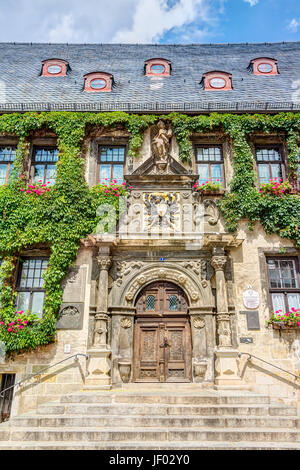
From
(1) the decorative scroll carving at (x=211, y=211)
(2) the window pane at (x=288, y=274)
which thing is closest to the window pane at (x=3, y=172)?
(1) the decorative scroll carving at (x=211, y=211)

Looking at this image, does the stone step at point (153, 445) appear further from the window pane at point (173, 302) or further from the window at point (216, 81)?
the window at point (216, 81)

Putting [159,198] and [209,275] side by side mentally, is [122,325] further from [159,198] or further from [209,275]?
[159,198]

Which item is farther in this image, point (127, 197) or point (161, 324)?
point (127, 197)

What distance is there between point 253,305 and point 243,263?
105 centimetres

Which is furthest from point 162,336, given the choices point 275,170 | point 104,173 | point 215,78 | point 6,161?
point 215,78

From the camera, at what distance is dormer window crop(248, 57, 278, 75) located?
1264cm

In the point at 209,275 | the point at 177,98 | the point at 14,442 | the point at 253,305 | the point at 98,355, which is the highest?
the point at 177,98

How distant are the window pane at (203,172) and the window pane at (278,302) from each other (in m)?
3.58

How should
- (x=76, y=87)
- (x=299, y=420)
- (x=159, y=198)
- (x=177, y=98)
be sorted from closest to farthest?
(x=299, y=420) < (x=159, y=198) < (x=177, y=98) < (x=76, y=87)

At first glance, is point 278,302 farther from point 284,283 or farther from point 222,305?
point 222,305

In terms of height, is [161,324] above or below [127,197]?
below

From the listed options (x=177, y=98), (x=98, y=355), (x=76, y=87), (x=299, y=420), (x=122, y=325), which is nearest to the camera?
(x=299, y=420)

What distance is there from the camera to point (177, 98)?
11102 millimetres

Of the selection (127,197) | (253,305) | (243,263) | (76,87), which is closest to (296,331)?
(253,305)
